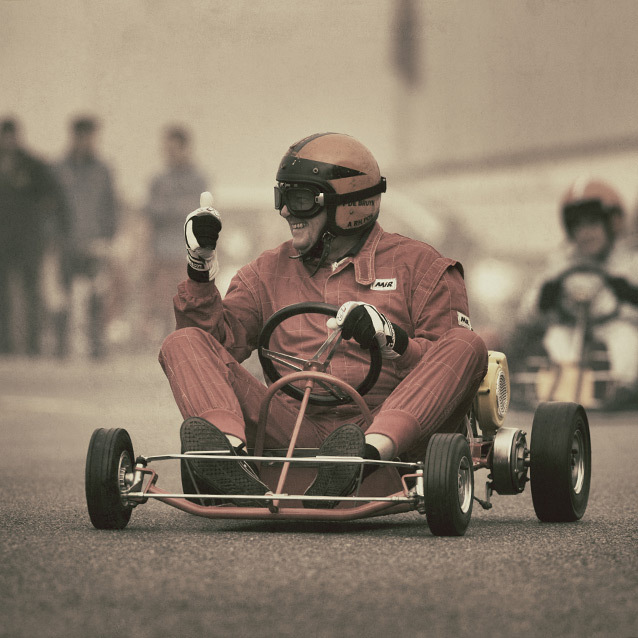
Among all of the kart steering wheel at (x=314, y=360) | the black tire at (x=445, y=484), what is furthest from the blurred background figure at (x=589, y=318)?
the black tire at (x=445, y=484)

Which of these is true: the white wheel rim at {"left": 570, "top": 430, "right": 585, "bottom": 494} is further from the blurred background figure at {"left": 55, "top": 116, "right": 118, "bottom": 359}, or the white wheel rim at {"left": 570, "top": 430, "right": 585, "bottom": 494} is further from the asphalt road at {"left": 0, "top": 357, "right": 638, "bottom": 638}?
the blurred background figure at {"left": 55, "top": 116, "right": 118, "bottom": 359}

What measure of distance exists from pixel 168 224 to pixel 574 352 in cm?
485

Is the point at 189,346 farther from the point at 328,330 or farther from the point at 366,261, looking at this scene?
the point at 366,261

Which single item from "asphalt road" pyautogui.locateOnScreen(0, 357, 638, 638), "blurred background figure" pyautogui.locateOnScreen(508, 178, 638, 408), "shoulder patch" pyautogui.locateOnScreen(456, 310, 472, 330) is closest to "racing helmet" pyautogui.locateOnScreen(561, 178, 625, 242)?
"blurred background figure" pyautogui.locateOnScreen(508, 178, 638, 408)

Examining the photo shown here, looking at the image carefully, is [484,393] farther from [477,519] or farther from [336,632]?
[336,632]

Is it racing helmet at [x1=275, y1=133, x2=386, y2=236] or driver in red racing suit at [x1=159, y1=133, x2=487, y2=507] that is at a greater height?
racing helmet at [x1=275, y1=133, x2=386, y2=236]

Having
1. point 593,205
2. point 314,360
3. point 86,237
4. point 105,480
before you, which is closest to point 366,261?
point 314,360

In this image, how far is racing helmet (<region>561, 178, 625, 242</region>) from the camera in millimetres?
10688

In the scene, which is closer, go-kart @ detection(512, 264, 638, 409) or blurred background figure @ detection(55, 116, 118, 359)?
go-kart @ detection(512, 264, 638, 409)

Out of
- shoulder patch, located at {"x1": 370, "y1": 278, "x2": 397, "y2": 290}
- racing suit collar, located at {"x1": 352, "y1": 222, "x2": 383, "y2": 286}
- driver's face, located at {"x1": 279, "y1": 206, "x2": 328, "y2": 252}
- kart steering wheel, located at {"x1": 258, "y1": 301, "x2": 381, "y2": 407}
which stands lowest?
kart steering wheel, located at {"x1": 258, "y1": 301, "x2": 381, "y2": 407}

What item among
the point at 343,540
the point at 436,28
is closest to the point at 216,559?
the point at 343,540

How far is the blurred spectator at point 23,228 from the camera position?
13797mm

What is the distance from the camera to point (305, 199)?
508 centimetres

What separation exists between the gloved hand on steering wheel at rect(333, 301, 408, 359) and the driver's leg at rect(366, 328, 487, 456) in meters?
0.14
